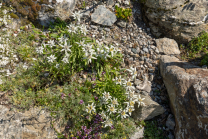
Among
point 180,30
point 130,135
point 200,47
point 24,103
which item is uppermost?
point 180,30

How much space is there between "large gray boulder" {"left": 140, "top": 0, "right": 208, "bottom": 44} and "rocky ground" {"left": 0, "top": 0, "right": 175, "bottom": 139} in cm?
45

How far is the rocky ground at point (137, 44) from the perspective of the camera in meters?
4.68

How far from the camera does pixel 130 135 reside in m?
4.11

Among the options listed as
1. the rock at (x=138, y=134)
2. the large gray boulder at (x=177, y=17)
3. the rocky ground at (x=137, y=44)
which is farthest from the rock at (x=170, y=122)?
the large gray boulder at (x=177, y=17)

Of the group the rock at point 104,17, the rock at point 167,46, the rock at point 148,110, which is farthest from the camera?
the rock at point 104,17

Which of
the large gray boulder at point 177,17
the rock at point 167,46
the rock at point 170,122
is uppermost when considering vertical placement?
the large gray boulder at point 177,17

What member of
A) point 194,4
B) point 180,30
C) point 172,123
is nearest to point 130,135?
point 172,123

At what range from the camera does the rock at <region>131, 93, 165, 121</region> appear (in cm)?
414

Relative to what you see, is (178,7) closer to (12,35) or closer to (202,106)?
(202,106)

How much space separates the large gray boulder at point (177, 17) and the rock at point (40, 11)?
3218 millimetres

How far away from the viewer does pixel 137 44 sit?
528 cm

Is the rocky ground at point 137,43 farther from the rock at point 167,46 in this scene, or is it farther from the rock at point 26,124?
the rock at point 26,124

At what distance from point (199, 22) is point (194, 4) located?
27.1 inches

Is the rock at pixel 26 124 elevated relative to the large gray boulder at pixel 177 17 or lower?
lower
